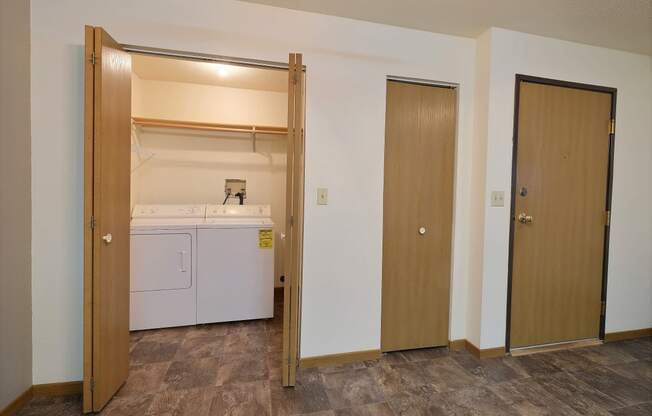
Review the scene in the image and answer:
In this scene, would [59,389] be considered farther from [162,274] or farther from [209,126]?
[209,126]

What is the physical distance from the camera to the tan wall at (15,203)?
1399mm

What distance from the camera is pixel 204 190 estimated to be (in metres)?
3.19

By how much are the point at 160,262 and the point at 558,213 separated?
319 centimetres

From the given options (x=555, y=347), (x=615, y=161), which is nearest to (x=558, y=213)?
(x=615, y=161)

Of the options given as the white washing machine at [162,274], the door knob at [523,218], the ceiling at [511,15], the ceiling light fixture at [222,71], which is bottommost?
the white washing machine at [162,274]

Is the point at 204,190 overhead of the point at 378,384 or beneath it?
overhead

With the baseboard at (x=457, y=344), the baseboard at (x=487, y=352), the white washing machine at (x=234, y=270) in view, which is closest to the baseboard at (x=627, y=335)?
the baseboard at (x=487, y=352)

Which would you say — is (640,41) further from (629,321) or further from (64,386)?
(64,386)

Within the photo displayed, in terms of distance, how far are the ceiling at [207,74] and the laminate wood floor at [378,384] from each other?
2342mm

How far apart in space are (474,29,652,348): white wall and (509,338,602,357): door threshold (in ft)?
0.54

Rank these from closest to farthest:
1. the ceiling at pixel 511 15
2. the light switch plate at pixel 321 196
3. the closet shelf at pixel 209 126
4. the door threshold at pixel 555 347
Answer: the ceiling at pixel 511 15
the light switch plate at pixel 321 196
the door threshold at pixel 555 347
the closet shelf at pixel 209 126

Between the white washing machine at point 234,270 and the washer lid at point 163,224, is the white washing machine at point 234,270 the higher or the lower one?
the lower one

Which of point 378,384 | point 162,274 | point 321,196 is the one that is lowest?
point 378,384

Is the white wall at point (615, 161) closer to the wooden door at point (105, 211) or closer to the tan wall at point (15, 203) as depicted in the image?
the wooden door at point (105, 211)
